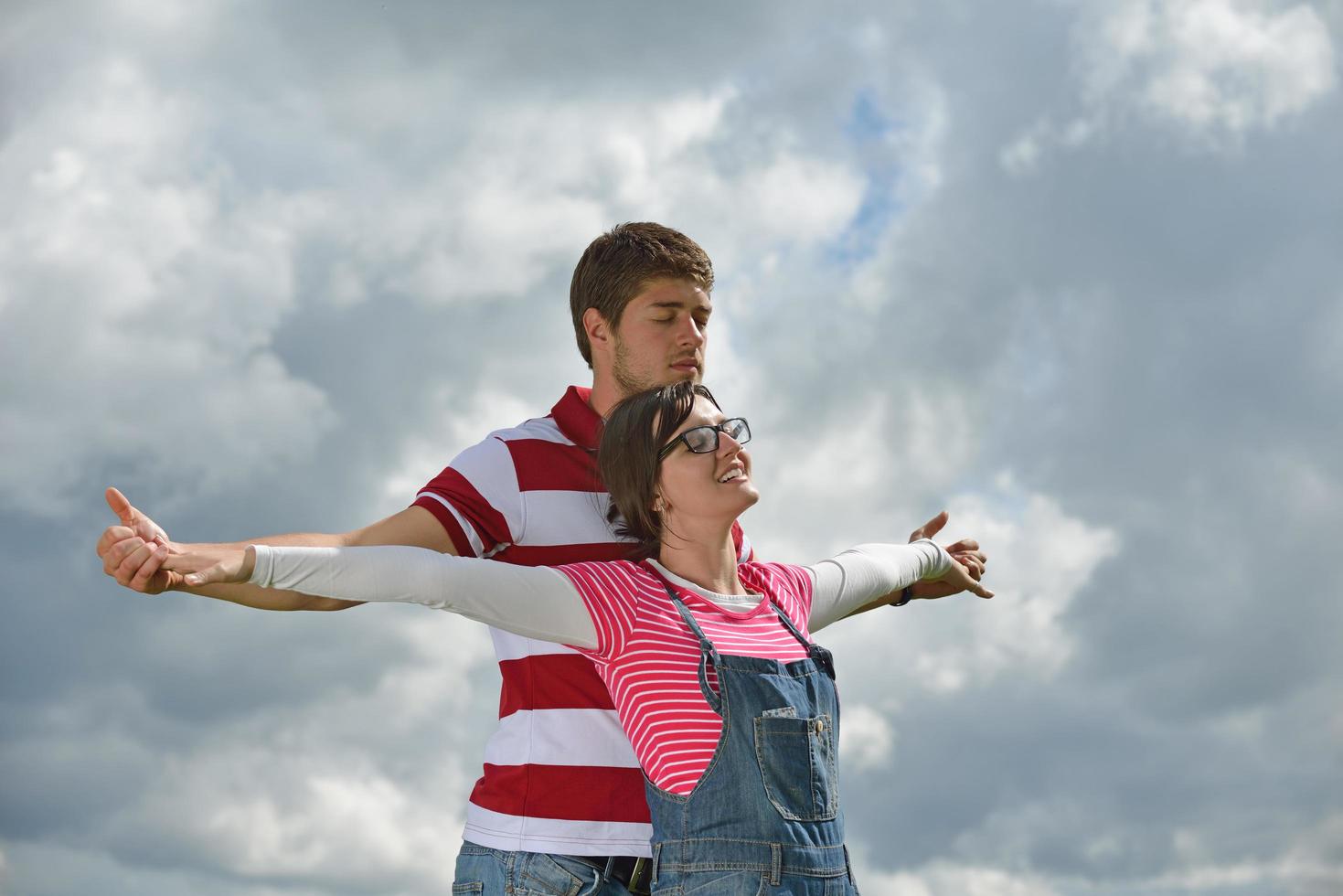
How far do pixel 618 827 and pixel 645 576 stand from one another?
994mm

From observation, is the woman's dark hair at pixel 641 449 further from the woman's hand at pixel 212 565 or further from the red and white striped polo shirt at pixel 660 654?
Result: the woman's hand at pixel 212 565

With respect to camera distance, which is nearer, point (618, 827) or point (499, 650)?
point (618, 827)

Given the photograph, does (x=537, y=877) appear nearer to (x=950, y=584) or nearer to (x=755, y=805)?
(x=755, y=805)

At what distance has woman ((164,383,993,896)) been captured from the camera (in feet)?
14.0

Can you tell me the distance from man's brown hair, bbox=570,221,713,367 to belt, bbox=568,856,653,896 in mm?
2516

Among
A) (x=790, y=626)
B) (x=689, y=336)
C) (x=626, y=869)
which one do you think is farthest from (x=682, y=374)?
(x=626, y=869)

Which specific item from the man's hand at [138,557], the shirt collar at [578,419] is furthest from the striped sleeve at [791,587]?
the man's hand at [138,557]

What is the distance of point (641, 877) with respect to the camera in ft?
15.9

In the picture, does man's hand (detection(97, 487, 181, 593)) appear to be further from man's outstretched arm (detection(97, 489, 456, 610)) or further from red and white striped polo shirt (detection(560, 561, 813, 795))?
red and white striped polo shirt (detection(560, 561, 813, 795))

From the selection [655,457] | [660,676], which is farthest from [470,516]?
[660,676]

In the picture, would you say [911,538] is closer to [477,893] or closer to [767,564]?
[767,564]

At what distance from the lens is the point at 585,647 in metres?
4.55

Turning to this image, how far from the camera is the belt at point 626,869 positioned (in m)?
4.83

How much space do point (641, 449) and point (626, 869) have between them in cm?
164
